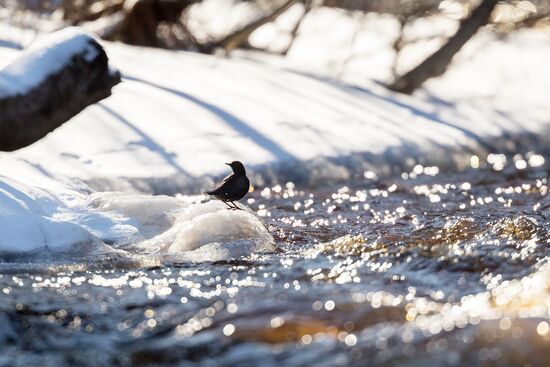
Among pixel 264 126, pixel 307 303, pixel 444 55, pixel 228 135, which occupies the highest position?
pixel 307 303

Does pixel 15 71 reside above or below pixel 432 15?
above

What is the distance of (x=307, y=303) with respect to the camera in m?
3.62

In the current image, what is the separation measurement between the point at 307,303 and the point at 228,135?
4.17 metres

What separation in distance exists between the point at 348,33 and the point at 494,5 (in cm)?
201

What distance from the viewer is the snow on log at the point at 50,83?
226 inches

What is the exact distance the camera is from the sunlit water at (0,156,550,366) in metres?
3.05

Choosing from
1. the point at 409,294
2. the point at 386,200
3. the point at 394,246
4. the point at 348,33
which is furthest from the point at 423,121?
the point at 409,294

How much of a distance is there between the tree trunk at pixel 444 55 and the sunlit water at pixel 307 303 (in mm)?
4833

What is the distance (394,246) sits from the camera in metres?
4.79

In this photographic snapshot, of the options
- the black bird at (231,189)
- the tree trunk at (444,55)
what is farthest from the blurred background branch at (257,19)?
the black bird at (231,189)

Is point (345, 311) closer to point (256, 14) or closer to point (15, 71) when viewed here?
point (15, 71)

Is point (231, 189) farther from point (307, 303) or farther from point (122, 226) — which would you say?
point (307, 303)

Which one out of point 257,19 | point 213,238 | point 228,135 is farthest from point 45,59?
point 257,19

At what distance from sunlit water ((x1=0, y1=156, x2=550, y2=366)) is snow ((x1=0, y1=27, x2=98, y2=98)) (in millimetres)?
1630
